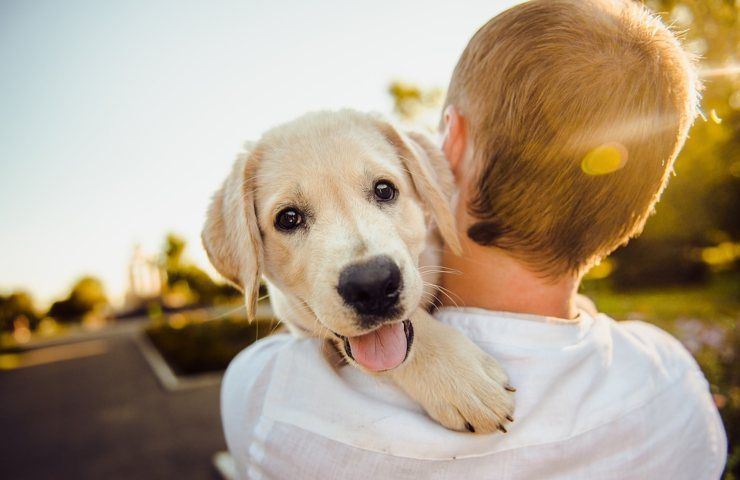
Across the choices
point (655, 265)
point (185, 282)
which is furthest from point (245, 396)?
point (185, 282)

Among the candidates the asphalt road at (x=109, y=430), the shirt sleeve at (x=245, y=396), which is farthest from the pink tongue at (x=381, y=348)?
the asphalt road at (x=109, y=430)

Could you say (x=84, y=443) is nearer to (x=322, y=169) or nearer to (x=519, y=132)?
(x=322, y=169)

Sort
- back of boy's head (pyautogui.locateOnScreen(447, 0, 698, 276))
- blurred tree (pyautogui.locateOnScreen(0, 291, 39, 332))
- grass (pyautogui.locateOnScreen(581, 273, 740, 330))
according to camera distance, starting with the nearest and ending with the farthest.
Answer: back of boy's head (pyautogui.locateOnScreen(447, 0, 698, 276)) < grass (pyautogui.locateOnScreen(581, 273, 740, 330)) < blurred tree (pyautogui.locateOnScreen(0, 291, 39, 332))

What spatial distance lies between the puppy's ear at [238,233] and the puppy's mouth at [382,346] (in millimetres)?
606

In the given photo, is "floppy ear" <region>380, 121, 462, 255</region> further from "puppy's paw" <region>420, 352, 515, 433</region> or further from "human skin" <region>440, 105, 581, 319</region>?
"puppy's paw" <region>420, 352, 515, 433</region>

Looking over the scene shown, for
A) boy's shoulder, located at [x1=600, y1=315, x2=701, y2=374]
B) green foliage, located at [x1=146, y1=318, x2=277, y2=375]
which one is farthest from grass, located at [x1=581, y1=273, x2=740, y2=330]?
boy's shoulder, located at [x1=600, y1=315, x2=701, y2=374]

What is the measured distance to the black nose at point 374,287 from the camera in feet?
6.72

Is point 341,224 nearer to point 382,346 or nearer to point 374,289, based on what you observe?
point 374,289

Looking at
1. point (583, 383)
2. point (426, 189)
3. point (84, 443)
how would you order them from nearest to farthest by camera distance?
point (583, 383)
point (426, 189)
point (84, 443)

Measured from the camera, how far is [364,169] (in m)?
2.55

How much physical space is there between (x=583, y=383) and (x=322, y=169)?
1.49m

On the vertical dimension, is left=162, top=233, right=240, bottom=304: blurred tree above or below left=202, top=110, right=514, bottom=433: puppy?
below

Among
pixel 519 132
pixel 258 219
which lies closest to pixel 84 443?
pixel 258 219

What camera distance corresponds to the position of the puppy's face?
6.82 feet
